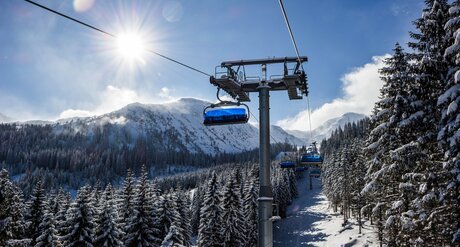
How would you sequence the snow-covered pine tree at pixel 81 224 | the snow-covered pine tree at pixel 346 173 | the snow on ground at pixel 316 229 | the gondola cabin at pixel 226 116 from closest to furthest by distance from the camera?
the gondola cabin at pixel 226 116, the snow-covered pine tree at pixel 81 224, the snow on ground at pixel 316 229, the snow-covered pine tree at pixel 346 173

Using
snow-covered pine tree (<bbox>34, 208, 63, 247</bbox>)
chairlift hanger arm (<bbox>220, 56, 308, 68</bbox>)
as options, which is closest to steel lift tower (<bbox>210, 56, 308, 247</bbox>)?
chairlift hanger arm (<bbox>220, 56, 308, 68</bbox>)

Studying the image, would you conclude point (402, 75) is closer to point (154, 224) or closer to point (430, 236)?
point (430, 236)

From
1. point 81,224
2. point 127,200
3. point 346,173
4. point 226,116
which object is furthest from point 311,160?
point 346,173

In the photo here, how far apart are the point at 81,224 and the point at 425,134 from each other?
2616cm

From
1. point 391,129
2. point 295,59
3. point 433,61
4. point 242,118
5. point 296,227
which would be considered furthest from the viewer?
point 296,227

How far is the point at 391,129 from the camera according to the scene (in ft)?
62.2

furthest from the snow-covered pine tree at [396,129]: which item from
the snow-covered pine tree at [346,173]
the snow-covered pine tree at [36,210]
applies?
the snow-covered pine tree at [346,173]

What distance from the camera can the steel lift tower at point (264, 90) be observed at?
36.7 ft

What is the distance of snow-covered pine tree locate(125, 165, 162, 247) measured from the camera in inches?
1214

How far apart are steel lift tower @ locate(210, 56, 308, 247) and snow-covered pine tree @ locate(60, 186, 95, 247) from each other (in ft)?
66.5

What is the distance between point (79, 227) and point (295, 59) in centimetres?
2384

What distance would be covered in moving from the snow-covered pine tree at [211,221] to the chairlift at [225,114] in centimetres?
2935

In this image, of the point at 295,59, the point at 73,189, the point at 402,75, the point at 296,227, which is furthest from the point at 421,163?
the point at 73,189

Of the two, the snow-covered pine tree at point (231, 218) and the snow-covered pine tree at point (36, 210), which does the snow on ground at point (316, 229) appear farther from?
the snow-covered pine tree at point (36, 210)
